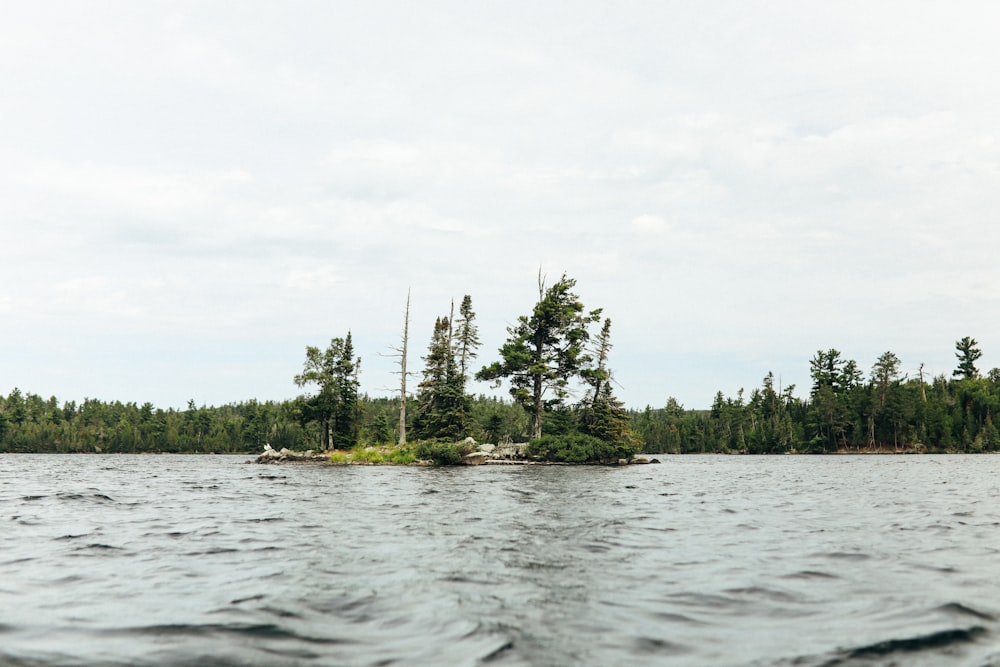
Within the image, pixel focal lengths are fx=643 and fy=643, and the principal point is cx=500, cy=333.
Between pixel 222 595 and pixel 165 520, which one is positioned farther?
pixel 165 520

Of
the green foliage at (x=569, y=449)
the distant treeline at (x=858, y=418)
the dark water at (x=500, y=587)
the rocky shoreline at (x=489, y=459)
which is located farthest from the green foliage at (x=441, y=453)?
the distant treeline at (x=858, y=418)

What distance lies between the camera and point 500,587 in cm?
864

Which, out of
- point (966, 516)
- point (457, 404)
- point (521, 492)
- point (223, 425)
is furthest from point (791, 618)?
point (223, 425)

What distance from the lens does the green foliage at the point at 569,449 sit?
5219cm

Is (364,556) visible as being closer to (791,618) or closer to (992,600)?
(791,618)

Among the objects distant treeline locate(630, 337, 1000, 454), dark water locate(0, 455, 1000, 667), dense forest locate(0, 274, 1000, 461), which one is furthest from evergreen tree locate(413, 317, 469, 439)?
distant treeline locate(630, 337, 1000, 454)

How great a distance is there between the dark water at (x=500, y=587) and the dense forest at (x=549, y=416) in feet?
125

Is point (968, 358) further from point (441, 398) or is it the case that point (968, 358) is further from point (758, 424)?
point (441, 398)

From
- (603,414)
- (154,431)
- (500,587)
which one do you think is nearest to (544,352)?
(603,414)

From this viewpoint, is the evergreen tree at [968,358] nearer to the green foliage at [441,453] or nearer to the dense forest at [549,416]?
the dense forest at [549,416]

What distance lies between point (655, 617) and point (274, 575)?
18.2 feet

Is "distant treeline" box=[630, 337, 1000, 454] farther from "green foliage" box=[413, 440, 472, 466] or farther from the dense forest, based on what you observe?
"green foliage" box=[413, 440, 472, 466]

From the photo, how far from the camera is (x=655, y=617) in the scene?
7.07 metres

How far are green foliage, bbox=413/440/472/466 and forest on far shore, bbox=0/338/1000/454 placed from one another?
38.5 meters
